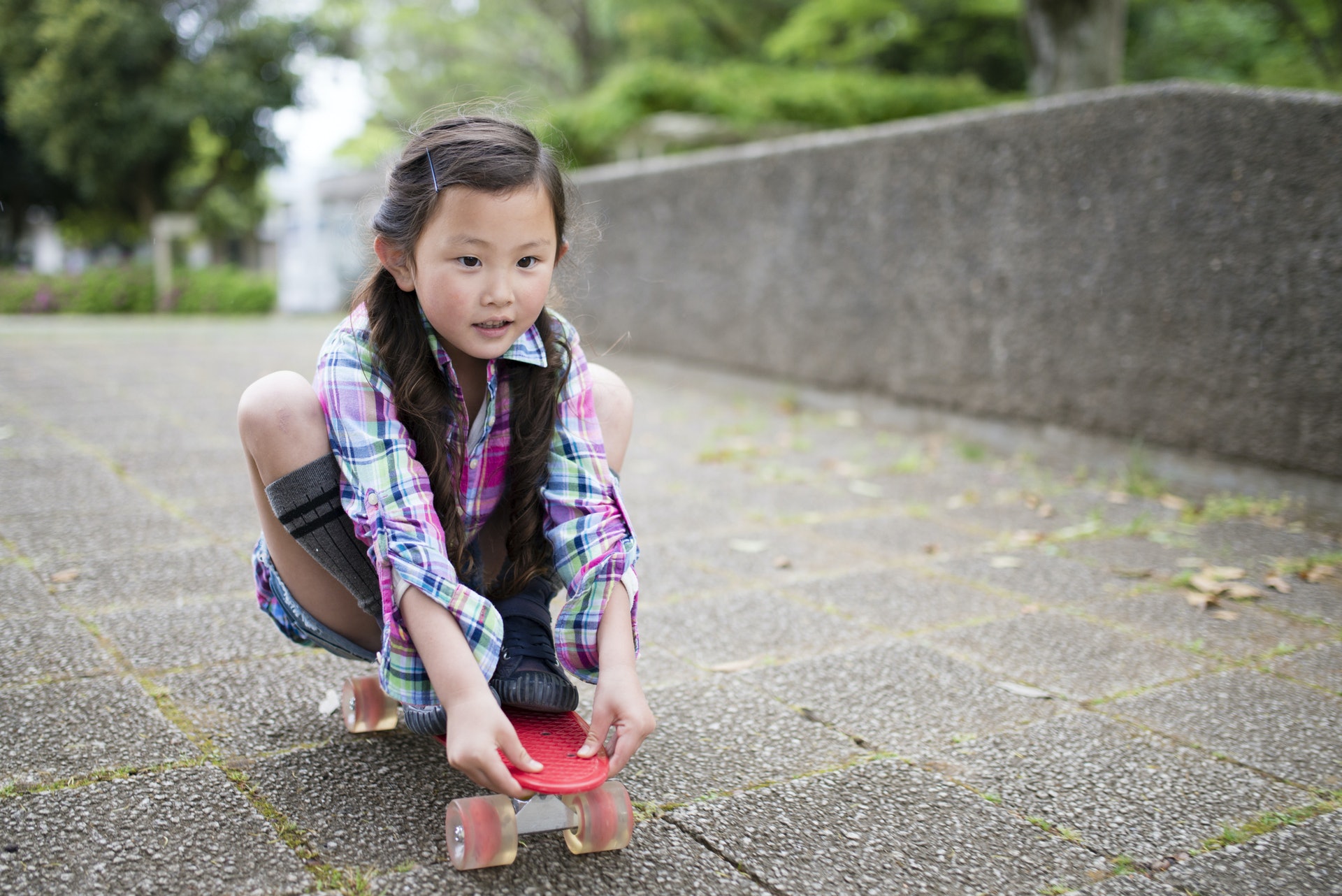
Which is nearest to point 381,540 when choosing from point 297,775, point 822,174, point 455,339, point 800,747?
point 455,339

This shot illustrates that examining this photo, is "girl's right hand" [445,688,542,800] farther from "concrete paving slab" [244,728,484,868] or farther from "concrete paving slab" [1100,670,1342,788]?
"concrete paving slab" [1100,670,1342,788]

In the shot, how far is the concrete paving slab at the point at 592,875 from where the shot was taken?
1349 mm

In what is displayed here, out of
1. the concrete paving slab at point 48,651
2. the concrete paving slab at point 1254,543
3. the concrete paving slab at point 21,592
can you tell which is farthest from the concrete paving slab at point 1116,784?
the concrete paving slab at point 21,592

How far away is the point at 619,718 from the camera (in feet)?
4.71

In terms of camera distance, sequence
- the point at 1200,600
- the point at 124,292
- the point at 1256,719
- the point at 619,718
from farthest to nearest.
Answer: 1. the point at 124,292
2. the point at 1200,600
3. the point at 1256,719
4. the point at 619,718

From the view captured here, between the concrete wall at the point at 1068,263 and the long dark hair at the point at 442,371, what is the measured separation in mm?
→ 380

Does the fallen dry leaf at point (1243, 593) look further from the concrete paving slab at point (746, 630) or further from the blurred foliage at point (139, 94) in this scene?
the blurred foliage at point (139, 94)

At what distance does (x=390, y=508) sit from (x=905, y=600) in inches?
60.5

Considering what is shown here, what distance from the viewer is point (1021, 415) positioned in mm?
4410

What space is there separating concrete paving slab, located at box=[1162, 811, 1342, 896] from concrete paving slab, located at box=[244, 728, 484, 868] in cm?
100

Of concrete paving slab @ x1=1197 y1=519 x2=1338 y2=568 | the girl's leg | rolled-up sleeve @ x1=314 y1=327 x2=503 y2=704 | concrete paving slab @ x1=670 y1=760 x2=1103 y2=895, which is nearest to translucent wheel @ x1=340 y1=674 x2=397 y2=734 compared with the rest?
the girl's leg

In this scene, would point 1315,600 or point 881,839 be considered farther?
point 1315,600

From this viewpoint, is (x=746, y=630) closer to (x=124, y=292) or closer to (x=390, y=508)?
(x=390, y=508)

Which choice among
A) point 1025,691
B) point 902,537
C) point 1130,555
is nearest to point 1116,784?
point 1025,691
